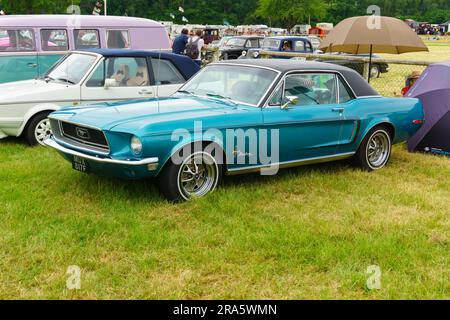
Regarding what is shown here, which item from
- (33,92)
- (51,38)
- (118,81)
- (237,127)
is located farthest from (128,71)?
(51,38)

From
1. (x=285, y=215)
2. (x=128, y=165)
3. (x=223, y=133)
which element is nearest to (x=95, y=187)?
(x=128, y=165)

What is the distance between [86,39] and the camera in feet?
37.2

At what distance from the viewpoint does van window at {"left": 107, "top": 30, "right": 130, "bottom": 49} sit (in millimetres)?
11602

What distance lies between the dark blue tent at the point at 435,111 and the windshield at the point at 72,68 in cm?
507

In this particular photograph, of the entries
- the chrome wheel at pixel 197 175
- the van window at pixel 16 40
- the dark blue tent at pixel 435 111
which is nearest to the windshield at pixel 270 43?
the van window at pixel 16 40

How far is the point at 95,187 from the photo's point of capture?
5.74 m

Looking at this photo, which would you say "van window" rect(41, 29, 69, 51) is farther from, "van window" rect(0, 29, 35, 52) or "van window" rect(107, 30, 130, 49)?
"van window" rect(107, 30, 130, 49)

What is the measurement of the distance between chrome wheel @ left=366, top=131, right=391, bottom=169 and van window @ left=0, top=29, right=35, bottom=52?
7.15 metres

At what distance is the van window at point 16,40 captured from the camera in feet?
34.2

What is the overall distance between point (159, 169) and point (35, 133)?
3.33 meters

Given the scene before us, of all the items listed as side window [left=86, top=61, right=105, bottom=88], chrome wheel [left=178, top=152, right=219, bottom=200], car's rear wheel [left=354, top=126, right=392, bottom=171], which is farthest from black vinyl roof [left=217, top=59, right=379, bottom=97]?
side window [left=86, top=61, right=105, bottom=88]

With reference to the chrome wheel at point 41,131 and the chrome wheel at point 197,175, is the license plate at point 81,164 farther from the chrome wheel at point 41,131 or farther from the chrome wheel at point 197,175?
the chrome wheel at point 41,131

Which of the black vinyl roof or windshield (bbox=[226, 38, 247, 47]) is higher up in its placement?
the black vinyl roof
